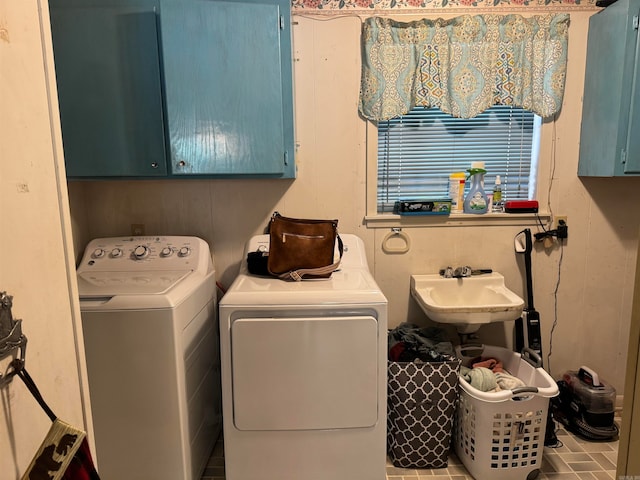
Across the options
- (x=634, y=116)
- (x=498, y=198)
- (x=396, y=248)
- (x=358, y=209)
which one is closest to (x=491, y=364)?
(x=396, y=248)

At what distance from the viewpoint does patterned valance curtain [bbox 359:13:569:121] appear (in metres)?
2.12

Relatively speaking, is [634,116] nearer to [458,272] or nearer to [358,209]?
[458,272]

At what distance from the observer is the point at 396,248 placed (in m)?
2.32

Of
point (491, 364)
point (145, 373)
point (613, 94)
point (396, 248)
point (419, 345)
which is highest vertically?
point (613, 94)

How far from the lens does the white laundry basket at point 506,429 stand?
5.82 feet

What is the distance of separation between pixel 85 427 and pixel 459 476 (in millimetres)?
1646

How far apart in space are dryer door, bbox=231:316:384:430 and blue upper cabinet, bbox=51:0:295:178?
30.2 inches

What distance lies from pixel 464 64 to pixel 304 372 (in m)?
1.72

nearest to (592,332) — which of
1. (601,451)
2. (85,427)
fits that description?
(601,451)

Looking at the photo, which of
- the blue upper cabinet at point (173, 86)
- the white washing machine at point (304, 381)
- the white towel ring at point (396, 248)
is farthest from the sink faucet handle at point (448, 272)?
the blue upper cabinet at point (173, 86)

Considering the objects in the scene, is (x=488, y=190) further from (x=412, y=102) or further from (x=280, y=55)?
(x=280, y=55)

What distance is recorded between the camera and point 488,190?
239cm

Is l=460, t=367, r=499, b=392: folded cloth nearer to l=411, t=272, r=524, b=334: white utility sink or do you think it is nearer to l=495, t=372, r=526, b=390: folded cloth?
l=495, t=372, r=526, b=390: folded cloth

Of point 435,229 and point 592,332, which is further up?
point 435,229
